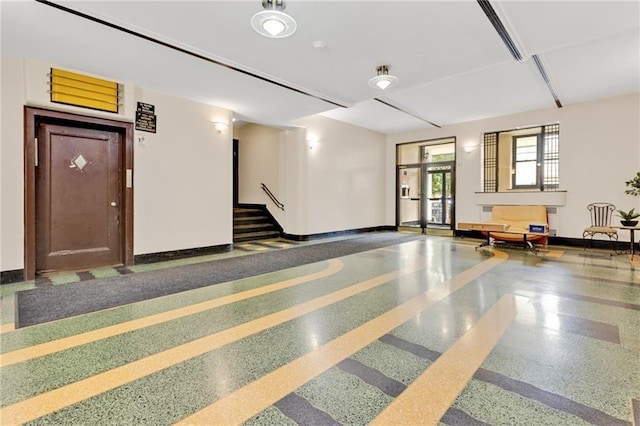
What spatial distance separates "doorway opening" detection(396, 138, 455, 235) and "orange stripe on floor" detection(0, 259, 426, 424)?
24.1 feet

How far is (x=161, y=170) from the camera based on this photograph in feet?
17.0

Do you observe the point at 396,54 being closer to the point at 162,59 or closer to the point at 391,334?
the point at 162,59

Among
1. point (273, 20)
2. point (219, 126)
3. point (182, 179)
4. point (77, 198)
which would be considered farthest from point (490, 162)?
point (77, 198)

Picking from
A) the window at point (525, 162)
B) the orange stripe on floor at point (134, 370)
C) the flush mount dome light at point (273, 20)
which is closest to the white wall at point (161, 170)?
the flush mount dome light at point (273, 20)

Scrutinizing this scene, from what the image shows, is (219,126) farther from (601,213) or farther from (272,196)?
(601,213)

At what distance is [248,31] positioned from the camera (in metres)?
3.26

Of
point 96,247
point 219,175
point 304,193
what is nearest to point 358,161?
point 304,193

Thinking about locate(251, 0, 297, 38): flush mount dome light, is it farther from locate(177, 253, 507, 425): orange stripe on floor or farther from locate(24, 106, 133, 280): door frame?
locate(24, 106, 133, 280): door frame

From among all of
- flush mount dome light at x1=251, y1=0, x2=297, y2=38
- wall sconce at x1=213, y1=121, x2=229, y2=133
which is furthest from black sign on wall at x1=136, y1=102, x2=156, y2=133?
flush mount dome light at x1=251, y1=0, x2=297, y2=38

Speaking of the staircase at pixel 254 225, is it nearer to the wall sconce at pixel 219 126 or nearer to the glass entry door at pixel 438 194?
the wall sconce at pixel 219 126

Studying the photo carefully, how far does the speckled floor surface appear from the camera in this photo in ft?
4.92

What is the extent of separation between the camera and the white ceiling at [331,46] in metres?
2.88

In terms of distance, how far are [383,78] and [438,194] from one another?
744 centimetres

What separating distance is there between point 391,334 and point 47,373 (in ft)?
A: 7.38
